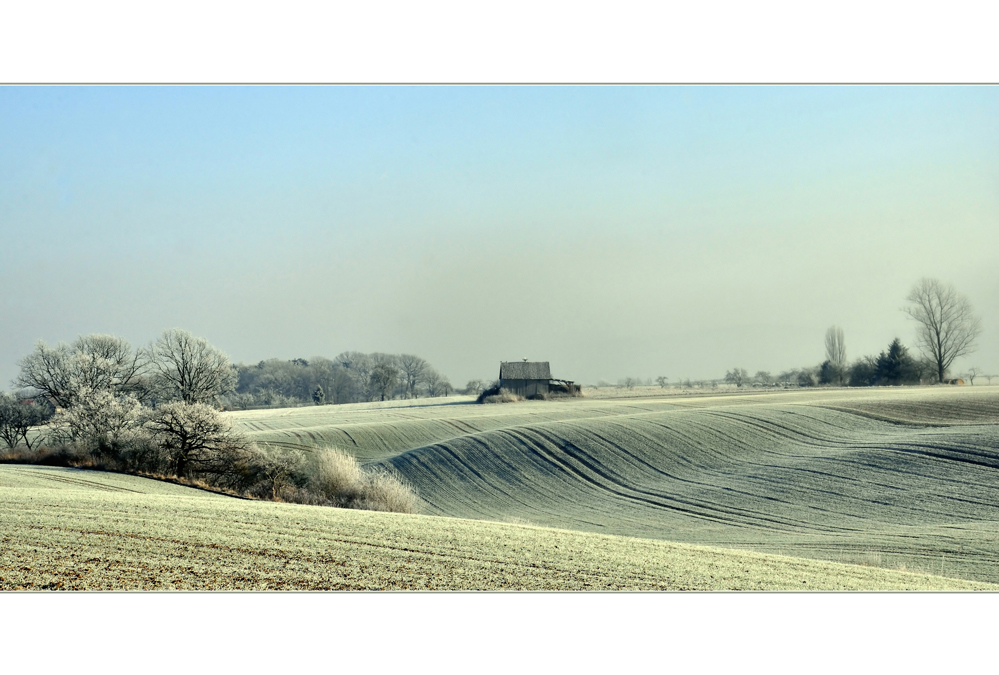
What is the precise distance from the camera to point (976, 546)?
2133cm

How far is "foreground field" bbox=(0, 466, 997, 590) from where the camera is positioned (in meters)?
12.5

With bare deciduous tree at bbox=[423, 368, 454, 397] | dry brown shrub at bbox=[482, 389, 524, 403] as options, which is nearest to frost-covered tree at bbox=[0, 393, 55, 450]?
dry brown shrub at bbox=[482, 389, 524, 403]

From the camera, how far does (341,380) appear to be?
118 meters

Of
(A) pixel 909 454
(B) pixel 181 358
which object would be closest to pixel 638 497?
(A) pixel 909 454

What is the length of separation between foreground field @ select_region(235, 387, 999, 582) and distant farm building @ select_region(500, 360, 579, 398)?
26744 millimetres

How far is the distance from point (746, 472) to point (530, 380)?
53688 millimetres

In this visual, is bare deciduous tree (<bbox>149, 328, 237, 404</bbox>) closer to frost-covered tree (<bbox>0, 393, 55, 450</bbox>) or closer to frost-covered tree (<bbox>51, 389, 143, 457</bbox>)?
frost-covered tree (<bbox>0, 393, 55, 450</bbox>)

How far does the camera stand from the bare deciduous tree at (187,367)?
59.5m

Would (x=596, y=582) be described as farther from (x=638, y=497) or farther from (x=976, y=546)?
(x=638, y=497)

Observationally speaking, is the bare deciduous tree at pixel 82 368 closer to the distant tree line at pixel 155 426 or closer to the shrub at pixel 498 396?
the distant tree line at pixel 155 426

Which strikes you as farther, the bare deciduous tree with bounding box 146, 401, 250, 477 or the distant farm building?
the distant farm building

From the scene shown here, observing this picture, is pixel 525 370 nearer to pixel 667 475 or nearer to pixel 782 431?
pixel 782 431

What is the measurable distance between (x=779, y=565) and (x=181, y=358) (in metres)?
56.2

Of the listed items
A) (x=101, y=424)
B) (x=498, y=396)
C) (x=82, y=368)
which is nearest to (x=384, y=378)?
(x=498, y=396)
